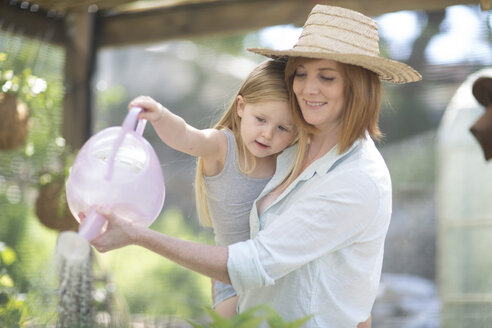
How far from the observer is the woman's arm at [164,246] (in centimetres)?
135

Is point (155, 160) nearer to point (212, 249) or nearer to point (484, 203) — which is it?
point (212, 249)

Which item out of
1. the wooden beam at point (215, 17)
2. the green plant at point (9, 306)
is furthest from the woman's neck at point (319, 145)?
the wooden beam at point (215, 17)

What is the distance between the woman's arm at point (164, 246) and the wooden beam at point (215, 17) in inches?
80.3

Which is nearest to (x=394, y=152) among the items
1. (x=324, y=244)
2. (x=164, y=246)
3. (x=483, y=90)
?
(x=483, y=90)

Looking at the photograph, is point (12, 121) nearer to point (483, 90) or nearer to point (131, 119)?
point (131, 119)

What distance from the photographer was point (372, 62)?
5.16 ft

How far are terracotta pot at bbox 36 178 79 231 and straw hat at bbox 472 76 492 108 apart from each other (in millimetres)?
2065

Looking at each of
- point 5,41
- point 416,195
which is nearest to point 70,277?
point 5,41

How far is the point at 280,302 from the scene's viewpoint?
162cm

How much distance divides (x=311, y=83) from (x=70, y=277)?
4.44ft

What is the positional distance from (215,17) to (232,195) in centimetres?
198

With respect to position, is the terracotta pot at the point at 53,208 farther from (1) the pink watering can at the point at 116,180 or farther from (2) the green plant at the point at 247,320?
(2) the green plant at the point at 247,320

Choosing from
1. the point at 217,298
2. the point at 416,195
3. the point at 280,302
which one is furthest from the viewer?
the point at 416,195

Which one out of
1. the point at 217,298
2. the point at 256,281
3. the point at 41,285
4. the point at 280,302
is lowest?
the point at 41,285
